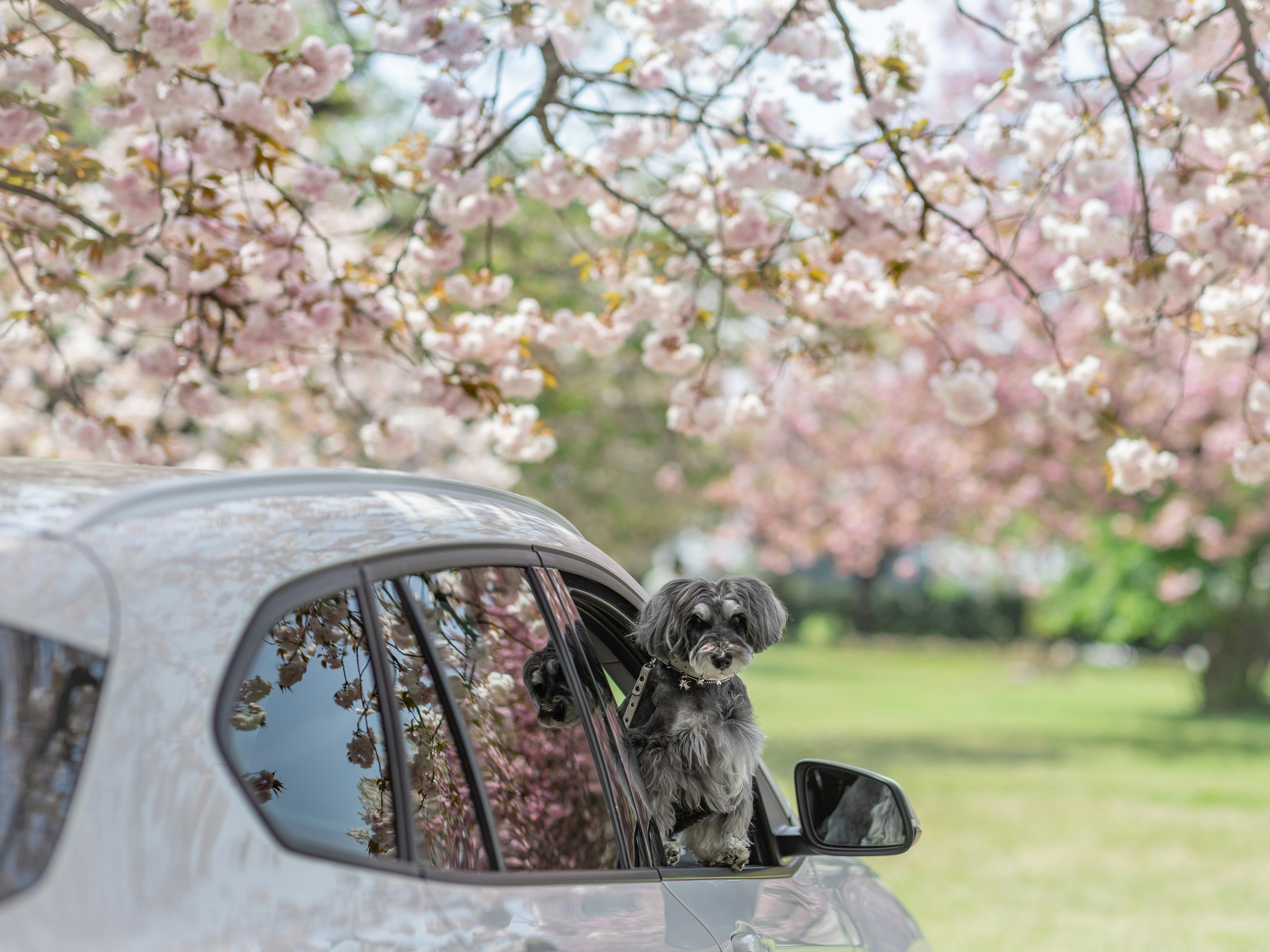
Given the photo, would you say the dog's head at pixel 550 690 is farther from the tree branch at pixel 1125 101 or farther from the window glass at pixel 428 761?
the tree branch at pixel 1125 101

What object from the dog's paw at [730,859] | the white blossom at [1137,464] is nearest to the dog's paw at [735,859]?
the dog's paw at [730,859]

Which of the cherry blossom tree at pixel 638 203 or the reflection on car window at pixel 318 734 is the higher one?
the cherry blossom tree at pixel 638 203

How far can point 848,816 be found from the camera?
287 centimetres

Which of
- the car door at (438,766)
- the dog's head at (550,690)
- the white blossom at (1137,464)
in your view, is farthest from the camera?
the white blossom at (1137,464)

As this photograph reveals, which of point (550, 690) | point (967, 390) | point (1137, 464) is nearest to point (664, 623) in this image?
point (550, 690)

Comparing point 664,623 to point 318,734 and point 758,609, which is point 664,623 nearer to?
point 758,609

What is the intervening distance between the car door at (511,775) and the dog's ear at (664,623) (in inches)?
6.1

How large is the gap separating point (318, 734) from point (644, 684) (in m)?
1.01

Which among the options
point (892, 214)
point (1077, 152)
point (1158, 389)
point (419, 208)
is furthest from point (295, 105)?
point (1158, 389)

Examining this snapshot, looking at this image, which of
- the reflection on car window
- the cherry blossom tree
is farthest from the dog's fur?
the cherry blossom tree

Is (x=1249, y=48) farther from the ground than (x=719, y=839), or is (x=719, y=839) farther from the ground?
(x=1249, y=48)

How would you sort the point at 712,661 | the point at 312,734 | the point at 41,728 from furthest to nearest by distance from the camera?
the point at 712,661, the point at 312,734, the point at 41,728

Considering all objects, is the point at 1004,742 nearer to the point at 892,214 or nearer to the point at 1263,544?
the point at 1263,544

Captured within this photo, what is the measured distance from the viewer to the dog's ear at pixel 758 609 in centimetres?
260
